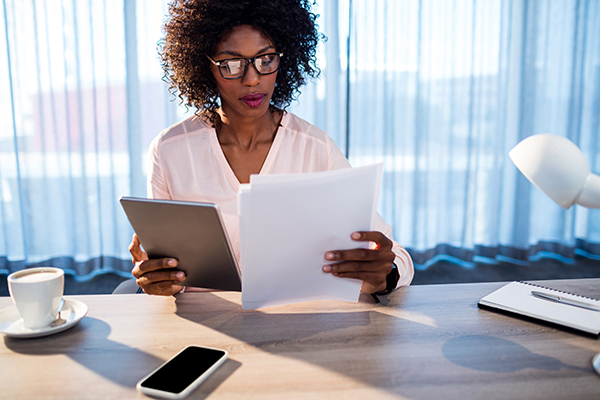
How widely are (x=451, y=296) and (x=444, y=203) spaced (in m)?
2.27

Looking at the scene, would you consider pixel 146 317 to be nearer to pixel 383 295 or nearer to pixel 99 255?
pixel 383 295

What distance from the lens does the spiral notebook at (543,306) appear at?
0.82m

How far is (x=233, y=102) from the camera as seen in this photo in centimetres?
130

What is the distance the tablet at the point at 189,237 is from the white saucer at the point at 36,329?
18cm

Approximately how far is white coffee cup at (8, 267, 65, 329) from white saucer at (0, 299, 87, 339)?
19 mm

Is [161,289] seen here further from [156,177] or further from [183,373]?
[156,177]

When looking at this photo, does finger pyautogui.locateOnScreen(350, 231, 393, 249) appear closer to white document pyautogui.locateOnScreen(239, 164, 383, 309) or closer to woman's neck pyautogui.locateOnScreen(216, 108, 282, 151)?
white document pyautogui.locateOnScreen(239, 164, 383, 309)

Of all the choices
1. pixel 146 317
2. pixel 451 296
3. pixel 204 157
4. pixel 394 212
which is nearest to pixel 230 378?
pixel 146 317

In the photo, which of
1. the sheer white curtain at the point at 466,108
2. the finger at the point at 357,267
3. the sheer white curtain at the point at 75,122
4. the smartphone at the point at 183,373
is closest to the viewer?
the smartphone at the point at 183,373

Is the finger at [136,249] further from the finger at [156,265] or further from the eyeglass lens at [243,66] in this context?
the eyeglass lens at [243,66]

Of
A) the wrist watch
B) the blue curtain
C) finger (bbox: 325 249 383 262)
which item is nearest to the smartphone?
finger (bbox: 325 249 383 262)

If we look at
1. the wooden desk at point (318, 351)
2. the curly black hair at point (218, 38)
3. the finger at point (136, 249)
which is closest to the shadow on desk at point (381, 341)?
the wooden desk at point (318, 351)

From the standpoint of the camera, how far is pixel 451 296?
97 cm

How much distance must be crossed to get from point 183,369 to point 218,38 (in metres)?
0.95
